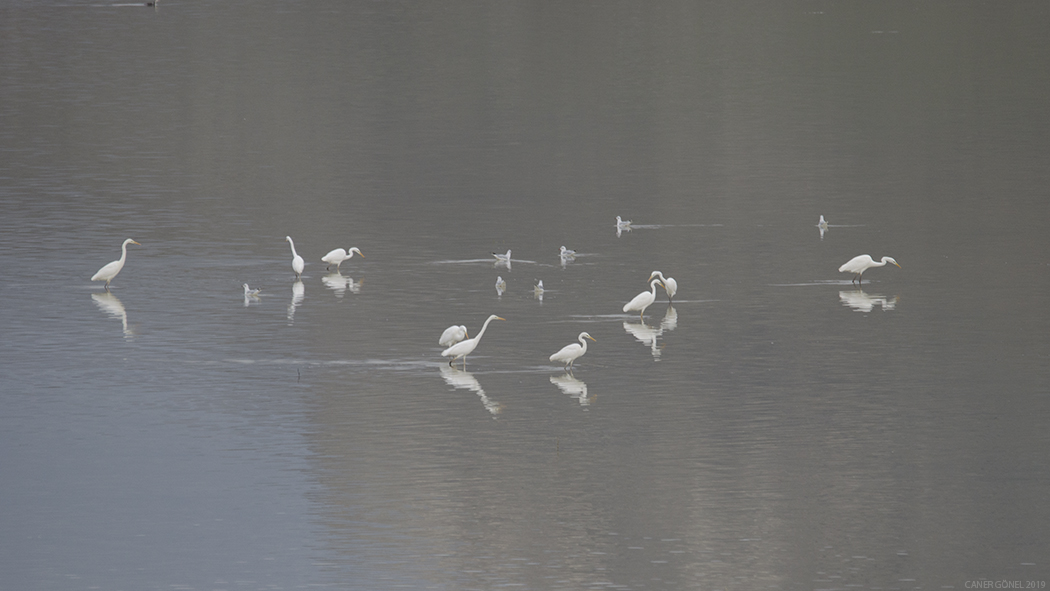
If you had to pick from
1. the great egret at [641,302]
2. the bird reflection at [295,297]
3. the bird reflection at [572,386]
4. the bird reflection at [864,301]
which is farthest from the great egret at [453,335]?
the bird reflection at [864,301]

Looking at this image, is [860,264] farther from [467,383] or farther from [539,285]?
[467,383]

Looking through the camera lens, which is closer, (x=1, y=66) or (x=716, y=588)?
(x=716, y=588)

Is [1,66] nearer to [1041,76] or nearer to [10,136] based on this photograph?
[10,136]

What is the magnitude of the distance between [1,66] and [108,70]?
6969 mm

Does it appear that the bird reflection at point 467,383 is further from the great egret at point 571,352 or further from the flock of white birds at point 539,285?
the great egret at point 571,352

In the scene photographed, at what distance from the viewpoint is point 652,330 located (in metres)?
A: 22.6

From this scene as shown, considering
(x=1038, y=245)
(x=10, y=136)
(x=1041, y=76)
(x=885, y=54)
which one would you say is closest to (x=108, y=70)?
(x=10, y=136)

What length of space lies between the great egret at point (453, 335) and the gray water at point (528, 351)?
0.42m

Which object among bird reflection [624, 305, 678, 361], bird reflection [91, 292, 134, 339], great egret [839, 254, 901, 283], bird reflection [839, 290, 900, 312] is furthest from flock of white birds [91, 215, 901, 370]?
bird reflection [839, 290, 900, 312]

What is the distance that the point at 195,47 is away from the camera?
77250 mm

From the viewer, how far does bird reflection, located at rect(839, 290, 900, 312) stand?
78.9ft

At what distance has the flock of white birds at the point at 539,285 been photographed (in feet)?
65.8

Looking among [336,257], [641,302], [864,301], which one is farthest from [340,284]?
[864,301]

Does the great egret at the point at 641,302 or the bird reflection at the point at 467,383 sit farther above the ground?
the great egret at the point at 641,302
